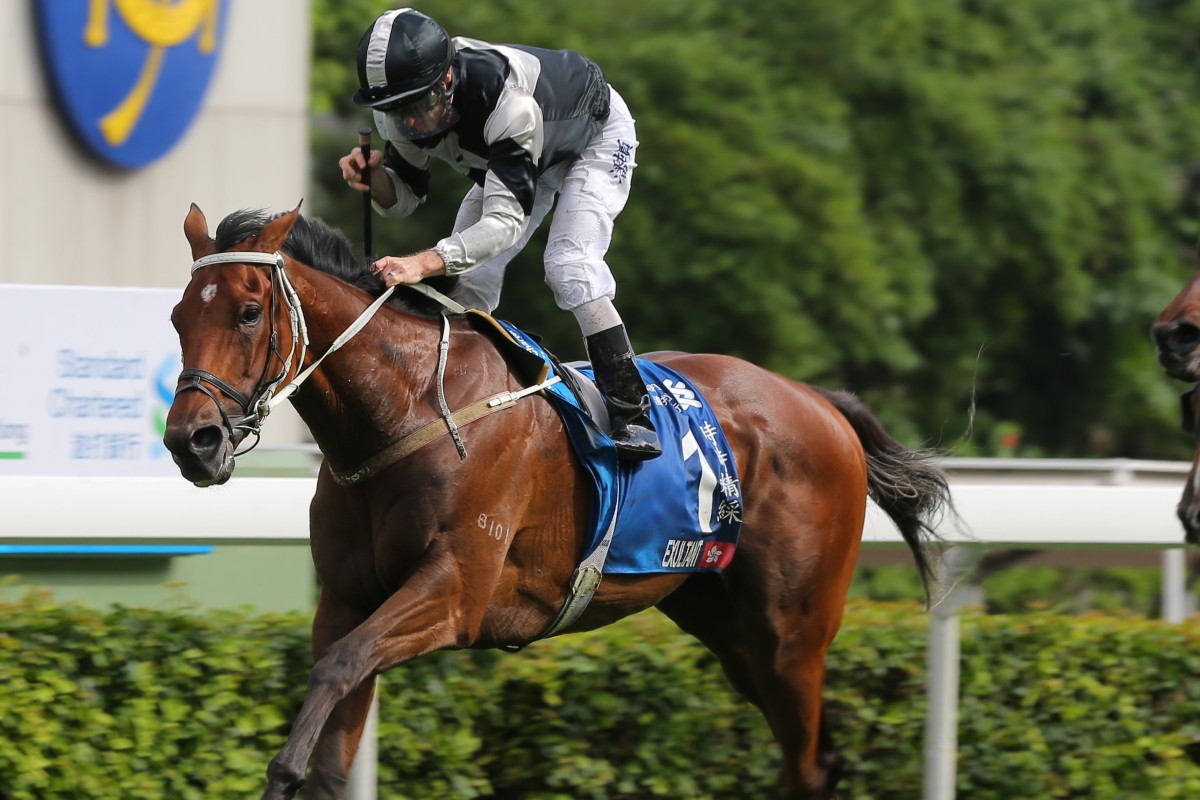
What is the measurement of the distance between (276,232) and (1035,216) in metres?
11.3

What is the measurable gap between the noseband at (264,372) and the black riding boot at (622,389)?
2.77 ft

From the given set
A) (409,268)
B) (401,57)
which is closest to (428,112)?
(401,57)

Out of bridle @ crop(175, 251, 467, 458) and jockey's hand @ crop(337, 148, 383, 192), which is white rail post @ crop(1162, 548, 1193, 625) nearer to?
jockey's hand @ crop(337, 148, 383, 192)

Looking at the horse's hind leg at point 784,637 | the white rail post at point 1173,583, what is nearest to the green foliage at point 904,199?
the white rail post at point 1173,583

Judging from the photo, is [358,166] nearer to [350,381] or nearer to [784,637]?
[350,381]

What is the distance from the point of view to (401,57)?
146 inches

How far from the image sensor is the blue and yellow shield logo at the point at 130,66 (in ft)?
25.8

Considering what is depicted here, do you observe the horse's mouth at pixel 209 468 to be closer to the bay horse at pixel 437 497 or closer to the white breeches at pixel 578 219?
the bay horse at pixel 437 497

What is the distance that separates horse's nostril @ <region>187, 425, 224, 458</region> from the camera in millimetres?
3277

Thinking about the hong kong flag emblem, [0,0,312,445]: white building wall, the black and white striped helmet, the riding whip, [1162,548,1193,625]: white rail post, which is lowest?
[1162,548,1193,625]: white rail post

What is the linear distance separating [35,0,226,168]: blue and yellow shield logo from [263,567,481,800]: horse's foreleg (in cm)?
508

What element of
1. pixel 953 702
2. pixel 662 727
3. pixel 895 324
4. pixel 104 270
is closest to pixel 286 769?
pixel 662 727

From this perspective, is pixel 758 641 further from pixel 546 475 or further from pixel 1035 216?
pixel 1035 216

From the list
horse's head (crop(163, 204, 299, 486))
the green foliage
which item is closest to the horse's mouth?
horse's head (crop(163, 204, 299, 486))
